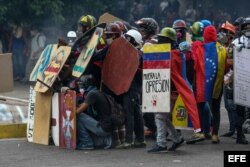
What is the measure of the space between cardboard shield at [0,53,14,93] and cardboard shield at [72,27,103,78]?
6.79 feet

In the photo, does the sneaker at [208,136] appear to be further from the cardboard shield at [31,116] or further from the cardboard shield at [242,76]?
the cardboard shield at [31,116]

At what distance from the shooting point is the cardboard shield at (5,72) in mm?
12523

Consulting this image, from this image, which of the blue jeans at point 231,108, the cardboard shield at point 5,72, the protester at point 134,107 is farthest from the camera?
the cardboard shield at point 5,72

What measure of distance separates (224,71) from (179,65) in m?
0.97

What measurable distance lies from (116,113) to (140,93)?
0.51m

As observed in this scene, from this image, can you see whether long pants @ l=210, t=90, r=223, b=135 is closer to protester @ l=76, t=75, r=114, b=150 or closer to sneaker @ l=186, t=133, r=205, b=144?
sneaker @ l=186, t=133, r=205, b=144

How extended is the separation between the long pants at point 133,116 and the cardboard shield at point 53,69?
3.21 ft

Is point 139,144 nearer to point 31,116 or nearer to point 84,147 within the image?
point 84,147

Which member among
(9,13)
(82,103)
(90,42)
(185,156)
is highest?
(9,13)

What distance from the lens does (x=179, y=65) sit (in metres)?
10.3

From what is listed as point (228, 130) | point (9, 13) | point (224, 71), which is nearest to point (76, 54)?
point (224, 71)

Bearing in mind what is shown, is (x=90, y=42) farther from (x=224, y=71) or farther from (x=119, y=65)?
(x=224, y=71)

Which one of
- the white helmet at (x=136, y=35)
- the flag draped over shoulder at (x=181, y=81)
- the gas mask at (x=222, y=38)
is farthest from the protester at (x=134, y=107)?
the gas mask at (x=222, y=38)

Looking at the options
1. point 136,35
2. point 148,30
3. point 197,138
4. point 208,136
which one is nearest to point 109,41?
point 136,35
